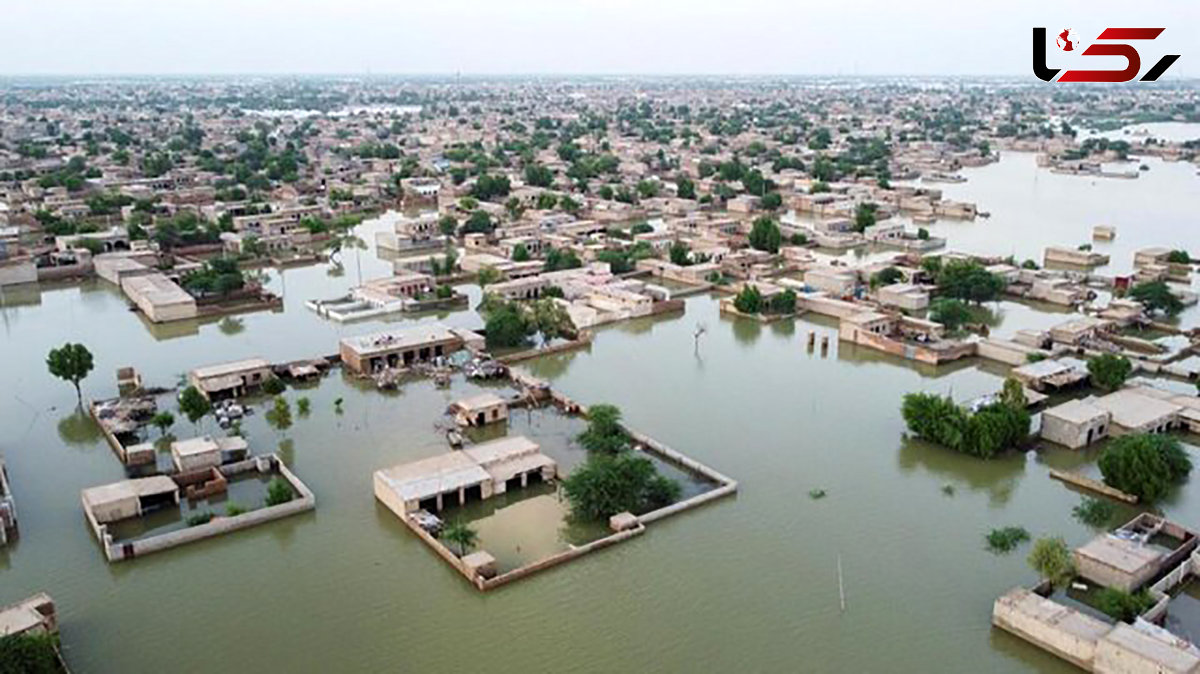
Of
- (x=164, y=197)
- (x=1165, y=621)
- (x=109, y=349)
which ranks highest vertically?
(x=164, y=197)

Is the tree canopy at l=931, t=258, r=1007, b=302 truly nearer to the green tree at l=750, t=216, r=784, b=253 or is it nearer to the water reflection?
the green tree at l=750, t=216, r=784, b=253

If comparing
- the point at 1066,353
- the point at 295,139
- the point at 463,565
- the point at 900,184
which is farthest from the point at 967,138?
the point at 463,565

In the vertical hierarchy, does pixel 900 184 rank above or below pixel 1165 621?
above

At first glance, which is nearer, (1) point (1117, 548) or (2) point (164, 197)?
(1) point (1117, 548)

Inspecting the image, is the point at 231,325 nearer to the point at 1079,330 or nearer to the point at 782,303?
the point at 782,303

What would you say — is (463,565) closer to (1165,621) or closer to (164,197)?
(1165,621)

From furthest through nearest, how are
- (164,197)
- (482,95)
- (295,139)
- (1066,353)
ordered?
(482,95)
(295,139)
(164,197)
(1066,353)

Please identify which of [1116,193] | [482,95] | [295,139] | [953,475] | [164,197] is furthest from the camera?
[482,95]

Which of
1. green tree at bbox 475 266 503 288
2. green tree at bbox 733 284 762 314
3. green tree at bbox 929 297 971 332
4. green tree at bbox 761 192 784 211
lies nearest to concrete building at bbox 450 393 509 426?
green tree at bbox 733 284 762 314
